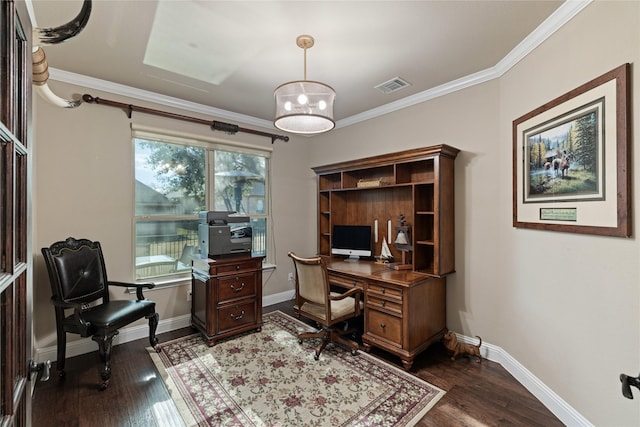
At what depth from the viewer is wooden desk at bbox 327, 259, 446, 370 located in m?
2.49

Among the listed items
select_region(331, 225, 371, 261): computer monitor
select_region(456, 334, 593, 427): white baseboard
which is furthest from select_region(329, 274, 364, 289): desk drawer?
select_region(456, 334, 593, 427): white baseboard

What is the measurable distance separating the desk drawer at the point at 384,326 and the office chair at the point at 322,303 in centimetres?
15

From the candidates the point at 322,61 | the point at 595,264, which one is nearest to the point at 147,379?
the point at 322,61

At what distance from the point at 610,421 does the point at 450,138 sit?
236cm

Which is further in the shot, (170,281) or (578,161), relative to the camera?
(170,281)

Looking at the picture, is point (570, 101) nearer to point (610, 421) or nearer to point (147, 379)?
point (610, 421)

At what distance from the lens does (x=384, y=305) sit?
2648 millimetres

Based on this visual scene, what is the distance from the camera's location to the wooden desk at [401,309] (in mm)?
2492

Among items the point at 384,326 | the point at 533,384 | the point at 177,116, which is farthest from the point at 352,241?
the point at 177,116

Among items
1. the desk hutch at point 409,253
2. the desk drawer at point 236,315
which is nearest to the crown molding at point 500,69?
the desk hutch at point 409,253

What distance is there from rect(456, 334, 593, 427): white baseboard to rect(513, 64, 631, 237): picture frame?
3.71ft

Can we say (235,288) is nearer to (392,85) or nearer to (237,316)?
(237,316)

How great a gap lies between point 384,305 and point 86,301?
267 centimetres

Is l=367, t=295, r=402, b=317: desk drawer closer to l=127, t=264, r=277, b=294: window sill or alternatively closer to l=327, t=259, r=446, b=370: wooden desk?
l=327, t=259, r=446, b=370: wooden desk
